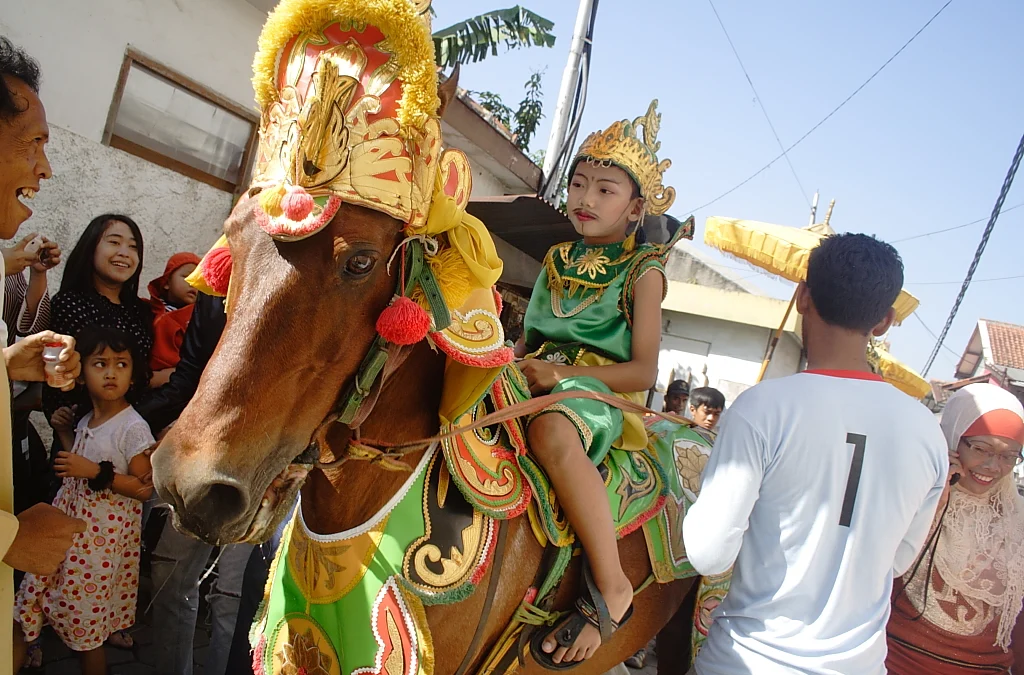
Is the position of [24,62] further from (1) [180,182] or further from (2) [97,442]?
(1) [180,182]

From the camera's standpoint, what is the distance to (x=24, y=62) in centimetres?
214

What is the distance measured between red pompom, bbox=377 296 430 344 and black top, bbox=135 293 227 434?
1.93 meters

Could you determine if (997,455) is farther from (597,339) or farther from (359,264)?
(359,264)

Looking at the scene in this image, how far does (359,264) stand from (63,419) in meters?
2.61

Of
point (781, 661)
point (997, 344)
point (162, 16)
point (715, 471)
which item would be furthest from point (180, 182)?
point (997, 344)

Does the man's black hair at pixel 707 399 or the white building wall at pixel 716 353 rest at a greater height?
the white building wall at pixel 716 353

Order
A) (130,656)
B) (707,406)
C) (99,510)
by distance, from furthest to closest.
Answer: (707,406), (130,656), (99,510)

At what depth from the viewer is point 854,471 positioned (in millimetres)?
1823

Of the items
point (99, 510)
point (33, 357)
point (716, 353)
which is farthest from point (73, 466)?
point (716, 353)

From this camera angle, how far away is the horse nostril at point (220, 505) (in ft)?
4.53

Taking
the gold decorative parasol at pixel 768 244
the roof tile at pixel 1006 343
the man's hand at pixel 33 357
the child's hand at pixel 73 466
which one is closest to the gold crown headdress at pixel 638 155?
the man's hand at pixel 33 357

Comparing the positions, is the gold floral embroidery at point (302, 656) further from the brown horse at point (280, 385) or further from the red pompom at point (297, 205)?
the red pompom at point (297, 205)

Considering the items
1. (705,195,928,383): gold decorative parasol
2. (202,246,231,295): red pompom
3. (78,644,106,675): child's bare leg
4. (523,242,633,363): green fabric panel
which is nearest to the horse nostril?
(202,246,231,295): red pompom

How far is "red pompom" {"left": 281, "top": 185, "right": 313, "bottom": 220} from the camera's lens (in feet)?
4.72
